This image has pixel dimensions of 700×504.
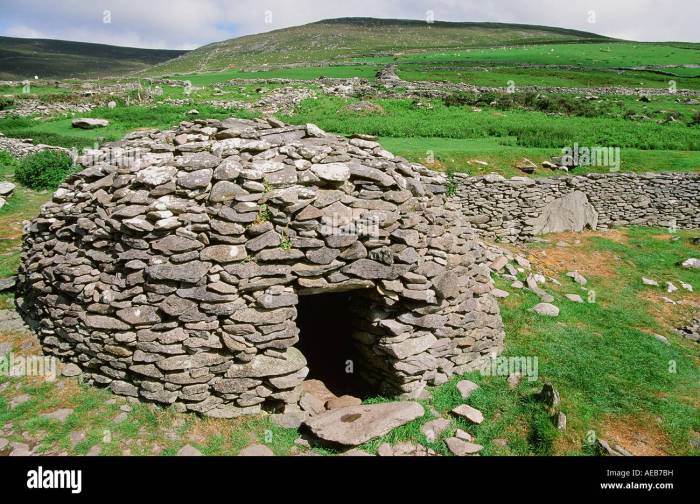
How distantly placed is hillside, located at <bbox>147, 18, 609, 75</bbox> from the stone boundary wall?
80011 millimetres

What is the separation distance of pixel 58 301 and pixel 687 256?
18.6m

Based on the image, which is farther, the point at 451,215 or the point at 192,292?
the point at 451,215

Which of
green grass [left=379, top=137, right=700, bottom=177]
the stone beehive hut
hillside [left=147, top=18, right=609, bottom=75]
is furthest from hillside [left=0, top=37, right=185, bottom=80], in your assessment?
the stone beehive hut

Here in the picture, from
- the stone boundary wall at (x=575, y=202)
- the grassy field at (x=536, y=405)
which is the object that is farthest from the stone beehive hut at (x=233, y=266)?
the stone boundary wall at (x=575, y=202)

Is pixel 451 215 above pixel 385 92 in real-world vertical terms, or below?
below

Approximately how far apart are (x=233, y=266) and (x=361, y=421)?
9.84 ft

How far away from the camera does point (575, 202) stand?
58.5ft

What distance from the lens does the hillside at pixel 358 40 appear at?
102 m

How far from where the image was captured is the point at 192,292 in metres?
6.43
